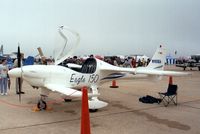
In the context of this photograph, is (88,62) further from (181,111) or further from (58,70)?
(181,111)

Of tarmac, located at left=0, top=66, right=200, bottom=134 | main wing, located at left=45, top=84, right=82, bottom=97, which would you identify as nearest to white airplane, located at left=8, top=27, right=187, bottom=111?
main wing, located at left=45, top=84, right=82, bottom=97

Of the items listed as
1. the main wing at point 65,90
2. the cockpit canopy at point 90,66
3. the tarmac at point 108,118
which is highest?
the cockpit canopy at point 90,66

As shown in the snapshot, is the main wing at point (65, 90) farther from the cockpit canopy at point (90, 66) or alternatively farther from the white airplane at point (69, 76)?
the cockpit canopy at point (90, 66)

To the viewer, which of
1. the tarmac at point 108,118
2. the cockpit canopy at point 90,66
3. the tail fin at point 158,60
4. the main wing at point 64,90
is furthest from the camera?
the tail fin at point 158,60

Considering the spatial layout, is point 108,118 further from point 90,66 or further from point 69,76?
point 90,66

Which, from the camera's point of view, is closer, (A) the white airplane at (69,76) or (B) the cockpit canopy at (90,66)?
(A) the white airplane at (69,76)

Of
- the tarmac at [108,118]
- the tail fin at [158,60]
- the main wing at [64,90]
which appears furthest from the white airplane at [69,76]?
the tail fin at [158,60]

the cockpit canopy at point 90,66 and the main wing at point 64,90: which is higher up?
the cockpit canopy at point 90,66

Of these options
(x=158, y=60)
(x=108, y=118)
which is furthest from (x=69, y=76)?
(x=158, y=60)

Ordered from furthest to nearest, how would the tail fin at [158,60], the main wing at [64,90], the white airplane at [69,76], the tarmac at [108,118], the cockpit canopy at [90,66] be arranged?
1. the tail fin at [158,60]
2. the cockpit canopy at [90,66]
3. the white airplane at [69,76]
4. the main wing at [64,90]
5. the tarmac at [108,118]

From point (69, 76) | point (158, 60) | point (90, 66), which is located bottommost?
point (69, 76)

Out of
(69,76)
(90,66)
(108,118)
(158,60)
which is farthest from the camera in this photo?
(158,60)

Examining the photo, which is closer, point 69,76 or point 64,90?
point 64,90

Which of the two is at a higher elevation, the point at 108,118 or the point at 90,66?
the point at 90,66
